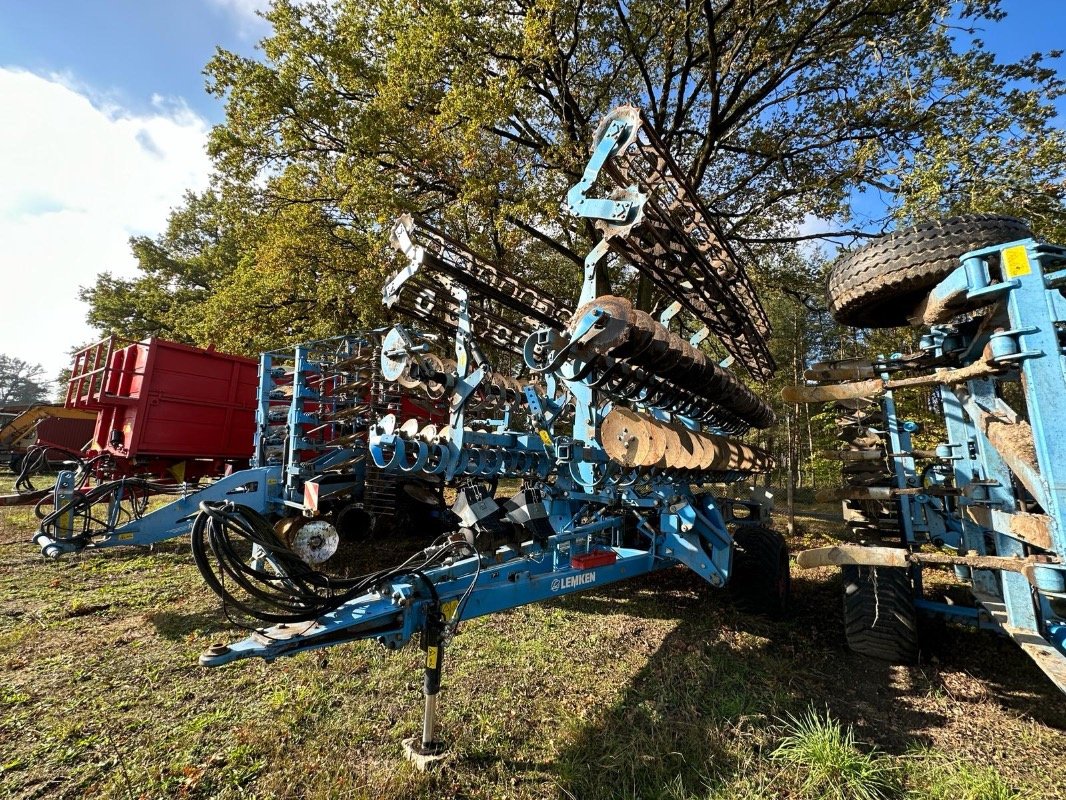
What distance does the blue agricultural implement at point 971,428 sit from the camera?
228 centimetres

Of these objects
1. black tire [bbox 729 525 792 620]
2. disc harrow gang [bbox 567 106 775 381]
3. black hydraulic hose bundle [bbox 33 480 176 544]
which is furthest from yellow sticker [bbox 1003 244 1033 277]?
black hydraulic hose bundle [bbox 33 480 176 544]

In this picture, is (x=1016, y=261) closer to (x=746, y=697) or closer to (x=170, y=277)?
(x=746, y=697)

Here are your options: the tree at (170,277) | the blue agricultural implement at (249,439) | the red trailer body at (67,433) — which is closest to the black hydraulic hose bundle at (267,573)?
the blue agricultural implement at (249,439)

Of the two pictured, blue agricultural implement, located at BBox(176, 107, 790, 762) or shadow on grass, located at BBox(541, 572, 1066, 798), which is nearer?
blue agricultural implement, located at BBox(176, 107, 790, 762)

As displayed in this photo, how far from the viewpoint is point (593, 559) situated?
12.3ft

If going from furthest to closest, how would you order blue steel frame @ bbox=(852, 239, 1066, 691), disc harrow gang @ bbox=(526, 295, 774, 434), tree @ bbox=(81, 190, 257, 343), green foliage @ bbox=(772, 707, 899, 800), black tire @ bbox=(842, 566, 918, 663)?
tree @ bbox=(81, 190, 257, 343), black tire @ bbox=(842, 566, 918, 663), disc harrow gang @ bbox=(526, 295, 774, 434), green foliage @ bbox=(772, 707, 899, 800), blue steel frame @ bbox=(852, 239, 1066, 691)

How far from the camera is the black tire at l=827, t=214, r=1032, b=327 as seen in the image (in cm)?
287

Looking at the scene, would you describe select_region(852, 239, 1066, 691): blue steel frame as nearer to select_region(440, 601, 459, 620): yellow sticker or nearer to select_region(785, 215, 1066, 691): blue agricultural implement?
select_region(785, 215, 1066, 691): blue agricultural implement

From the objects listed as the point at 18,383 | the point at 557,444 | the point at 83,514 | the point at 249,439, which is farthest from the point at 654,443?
the point at 18,383

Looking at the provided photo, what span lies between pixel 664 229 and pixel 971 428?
2727 millimetres

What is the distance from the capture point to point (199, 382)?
25.6ft

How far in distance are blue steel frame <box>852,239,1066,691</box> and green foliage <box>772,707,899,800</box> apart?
3.27 ft

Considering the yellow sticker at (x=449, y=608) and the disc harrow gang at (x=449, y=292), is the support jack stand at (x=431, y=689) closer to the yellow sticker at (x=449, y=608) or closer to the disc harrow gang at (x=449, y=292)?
the yellow sticker at (x=449, y=608)

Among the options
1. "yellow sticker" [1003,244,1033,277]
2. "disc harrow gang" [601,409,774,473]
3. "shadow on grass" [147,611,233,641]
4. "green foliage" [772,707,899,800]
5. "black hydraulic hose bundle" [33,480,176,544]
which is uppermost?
"yellow sticker" [1003,244,1033,277]
